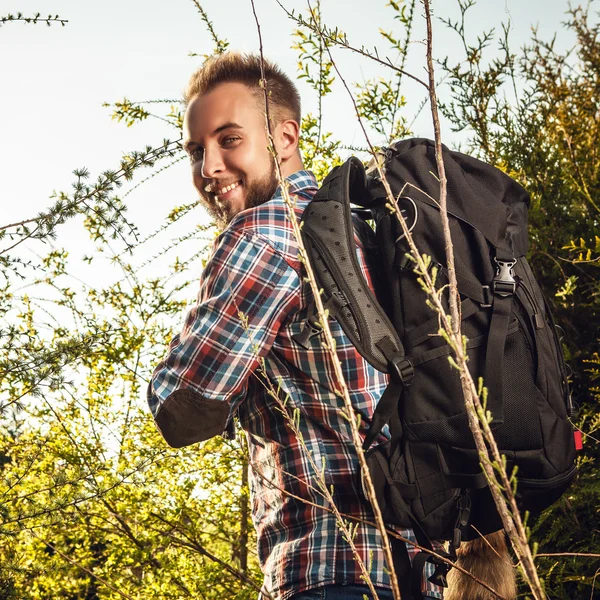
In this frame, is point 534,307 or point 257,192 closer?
point 534,307

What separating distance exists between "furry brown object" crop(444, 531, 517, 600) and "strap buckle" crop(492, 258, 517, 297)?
0.62 m

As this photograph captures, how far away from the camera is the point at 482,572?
1.73m

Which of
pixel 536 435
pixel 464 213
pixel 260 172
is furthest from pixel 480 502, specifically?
pixel 260 172

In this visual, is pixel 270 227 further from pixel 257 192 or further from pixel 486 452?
pixel 486 452

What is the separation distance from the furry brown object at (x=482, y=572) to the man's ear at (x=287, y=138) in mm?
1311

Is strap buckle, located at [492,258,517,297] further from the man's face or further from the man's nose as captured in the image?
the man's nose

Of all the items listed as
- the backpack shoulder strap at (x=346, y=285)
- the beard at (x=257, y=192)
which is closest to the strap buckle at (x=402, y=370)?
the backpack shoulder strap at (x=346, y=285)

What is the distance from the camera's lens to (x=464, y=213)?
1.68 m

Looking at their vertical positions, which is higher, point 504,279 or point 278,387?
point 504,279

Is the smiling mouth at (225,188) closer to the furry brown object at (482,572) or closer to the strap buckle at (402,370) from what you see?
the strap buckle at (402,370)

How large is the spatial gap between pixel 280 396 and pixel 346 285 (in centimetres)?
33

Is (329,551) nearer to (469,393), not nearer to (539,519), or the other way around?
(469,393)

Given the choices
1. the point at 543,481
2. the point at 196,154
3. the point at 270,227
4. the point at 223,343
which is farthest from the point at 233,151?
the point at 543,481

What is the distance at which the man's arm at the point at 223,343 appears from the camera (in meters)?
1.59
